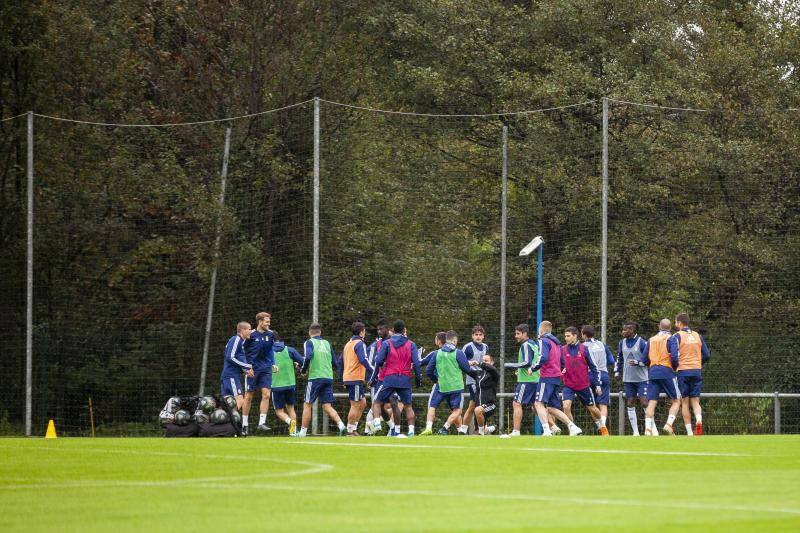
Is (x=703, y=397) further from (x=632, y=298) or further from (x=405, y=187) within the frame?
(x=405, y=187)

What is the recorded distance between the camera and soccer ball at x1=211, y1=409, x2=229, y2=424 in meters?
21.1

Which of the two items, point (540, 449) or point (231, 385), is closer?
point (540, 449)

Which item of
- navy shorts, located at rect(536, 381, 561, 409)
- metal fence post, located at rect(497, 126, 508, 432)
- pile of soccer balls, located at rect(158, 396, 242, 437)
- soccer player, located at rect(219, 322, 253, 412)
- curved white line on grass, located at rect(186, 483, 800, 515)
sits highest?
metal fence post, located at rect(497, 126, 508, 432)

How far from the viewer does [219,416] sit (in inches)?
831

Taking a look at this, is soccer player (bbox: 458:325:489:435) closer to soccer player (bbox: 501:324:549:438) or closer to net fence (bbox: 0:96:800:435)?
soccer player (bbox: 501:324:549:438)

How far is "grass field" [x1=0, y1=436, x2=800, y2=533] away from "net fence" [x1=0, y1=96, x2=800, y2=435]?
450 inches

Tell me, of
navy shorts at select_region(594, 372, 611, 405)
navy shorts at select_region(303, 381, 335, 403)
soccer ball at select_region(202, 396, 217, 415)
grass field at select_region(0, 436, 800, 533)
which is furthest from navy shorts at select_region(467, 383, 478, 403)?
grass field at select_region(0, 436, 800, 533)

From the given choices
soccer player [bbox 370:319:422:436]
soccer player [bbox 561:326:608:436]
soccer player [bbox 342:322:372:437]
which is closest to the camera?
soccer player [bbox 370:319:422:436]

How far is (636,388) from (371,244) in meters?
7.21

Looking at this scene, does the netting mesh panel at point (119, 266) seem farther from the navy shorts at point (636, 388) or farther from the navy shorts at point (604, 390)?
the navy shorts at point (636, 388)

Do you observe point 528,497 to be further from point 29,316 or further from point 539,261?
point 29,316

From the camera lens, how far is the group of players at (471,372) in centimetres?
2284

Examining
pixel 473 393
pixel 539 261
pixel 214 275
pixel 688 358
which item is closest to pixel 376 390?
pixel 473 393

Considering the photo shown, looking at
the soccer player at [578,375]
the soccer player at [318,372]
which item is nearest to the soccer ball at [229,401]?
the soccer player at [318,372]
